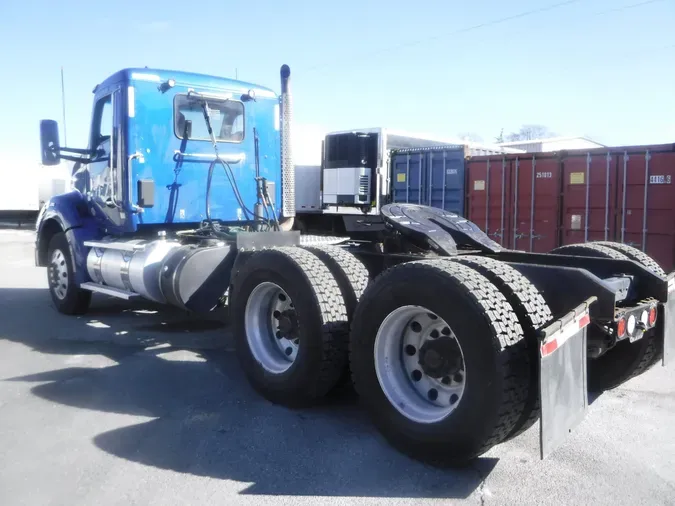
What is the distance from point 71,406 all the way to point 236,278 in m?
1.60

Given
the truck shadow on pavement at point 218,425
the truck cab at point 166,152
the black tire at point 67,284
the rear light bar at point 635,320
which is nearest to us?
the truck shadow on pavement at point 218,425

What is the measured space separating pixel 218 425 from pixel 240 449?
459mm

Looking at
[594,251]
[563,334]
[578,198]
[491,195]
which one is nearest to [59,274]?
[594,251]

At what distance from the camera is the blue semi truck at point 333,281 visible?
3375mm

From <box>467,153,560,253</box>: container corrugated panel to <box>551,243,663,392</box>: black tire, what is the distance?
26.0ft

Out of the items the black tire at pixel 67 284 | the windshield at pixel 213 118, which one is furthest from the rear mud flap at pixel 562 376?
the black tire at pixel 67 284

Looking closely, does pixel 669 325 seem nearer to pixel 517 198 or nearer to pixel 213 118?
pixel 213 118

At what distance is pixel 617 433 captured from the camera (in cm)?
424

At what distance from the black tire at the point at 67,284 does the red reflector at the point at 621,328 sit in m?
6.66

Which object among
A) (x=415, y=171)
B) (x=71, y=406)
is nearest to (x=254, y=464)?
(x=71, y=406)

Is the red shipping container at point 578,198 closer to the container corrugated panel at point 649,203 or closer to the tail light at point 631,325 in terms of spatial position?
the container corrugated panel at point 649,203

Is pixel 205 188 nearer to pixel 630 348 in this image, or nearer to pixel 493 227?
pixel 630 348

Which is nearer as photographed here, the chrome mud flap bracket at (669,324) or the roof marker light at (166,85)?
the chrome mud flap bracket at (669,324)

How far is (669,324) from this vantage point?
4.17 m
